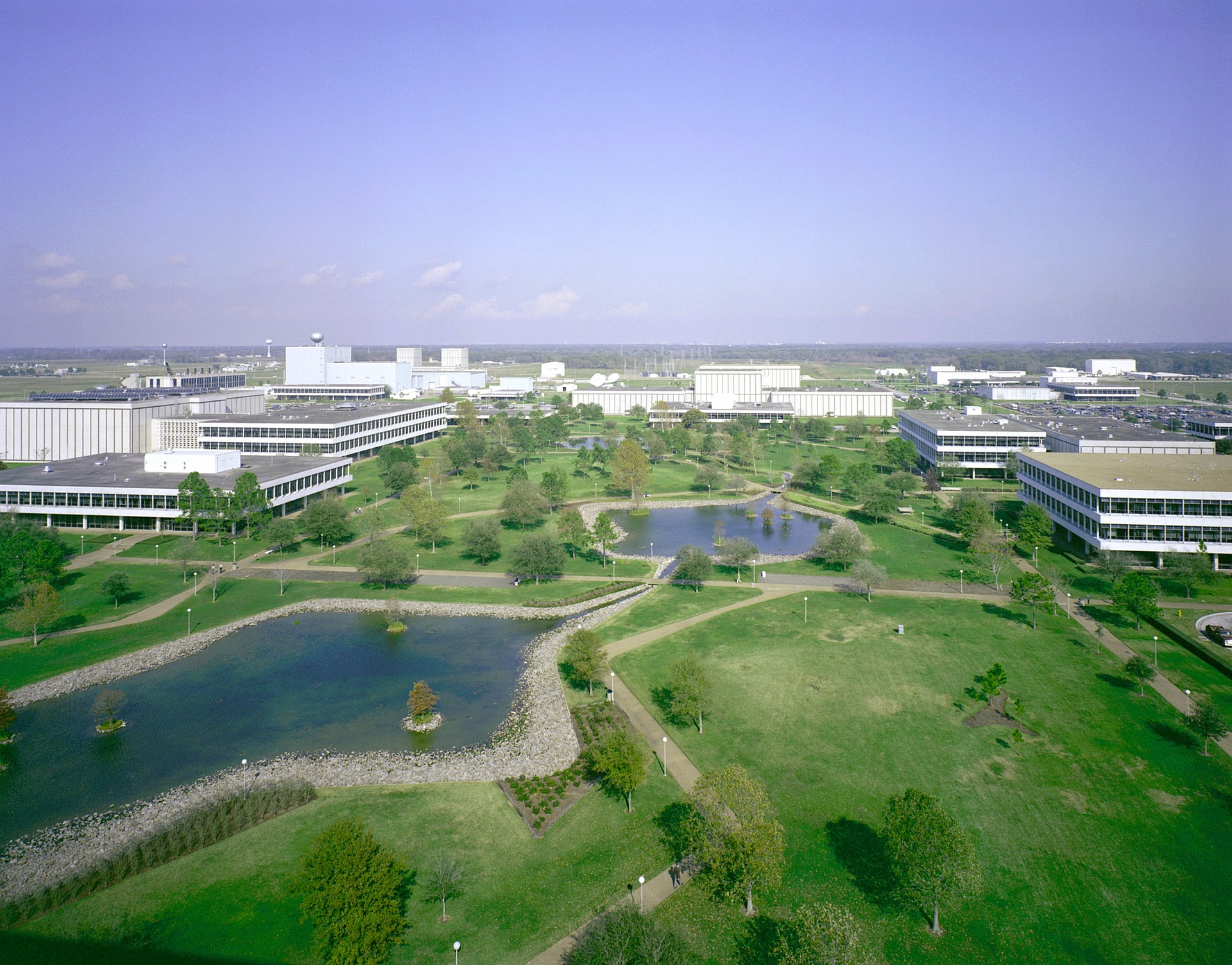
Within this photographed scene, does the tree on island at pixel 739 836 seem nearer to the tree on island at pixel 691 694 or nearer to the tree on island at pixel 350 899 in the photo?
the tree on island at pixel 691 694

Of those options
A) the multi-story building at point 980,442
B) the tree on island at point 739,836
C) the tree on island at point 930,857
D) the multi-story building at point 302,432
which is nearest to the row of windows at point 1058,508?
the multi-story building at point 980,442

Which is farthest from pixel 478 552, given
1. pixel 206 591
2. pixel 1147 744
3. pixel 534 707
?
pixel 1147 744

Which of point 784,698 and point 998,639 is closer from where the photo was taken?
point 784,698

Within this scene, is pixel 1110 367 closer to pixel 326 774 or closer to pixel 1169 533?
pixel 1169 533

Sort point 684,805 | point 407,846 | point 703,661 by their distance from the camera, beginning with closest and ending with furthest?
point 407,846 → point 684,805 → point 703,661

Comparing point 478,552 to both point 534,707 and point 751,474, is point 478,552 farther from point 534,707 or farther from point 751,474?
point 751,474

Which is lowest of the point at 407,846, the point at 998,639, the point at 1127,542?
the point at 407,846
